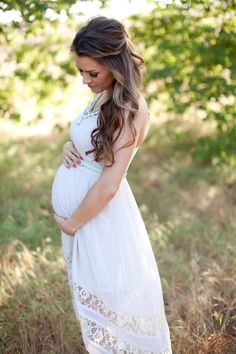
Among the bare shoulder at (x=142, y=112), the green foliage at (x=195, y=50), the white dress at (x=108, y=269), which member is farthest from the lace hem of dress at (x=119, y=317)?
the green foliage at (x=195, y=50)

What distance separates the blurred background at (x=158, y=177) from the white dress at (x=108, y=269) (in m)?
0.57

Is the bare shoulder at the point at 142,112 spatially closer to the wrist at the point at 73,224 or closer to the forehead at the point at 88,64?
the forehead at the point at 88,64

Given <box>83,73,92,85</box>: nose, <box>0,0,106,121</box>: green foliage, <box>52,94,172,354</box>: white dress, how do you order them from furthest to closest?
<box>0,0,106,121</box>: green foliage → <box>52,94,172,354</box>: white dress → <box>83,73,92,85</box>: nose

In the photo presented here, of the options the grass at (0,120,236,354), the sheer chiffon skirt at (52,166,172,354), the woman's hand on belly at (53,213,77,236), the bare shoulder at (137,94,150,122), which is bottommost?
the grass at (0,120,236,354)

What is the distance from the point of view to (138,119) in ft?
7.19

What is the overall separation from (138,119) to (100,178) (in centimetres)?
31

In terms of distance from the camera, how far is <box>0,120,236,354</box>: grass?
2.99m

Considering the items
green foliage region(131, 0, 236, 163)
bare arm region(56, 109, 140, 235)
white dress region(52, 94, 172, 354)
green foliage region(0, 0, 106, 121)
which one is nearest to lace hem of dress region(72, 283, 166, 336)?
white dress region(52, 94, 172, 354)

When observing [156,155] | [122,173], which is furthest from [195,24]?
[122,173]

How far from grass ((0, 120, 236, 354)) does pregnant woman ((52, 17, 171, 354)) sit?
0.57 metres

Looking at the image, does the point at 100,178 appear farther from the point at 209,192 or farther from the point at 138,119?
the point at 209,192

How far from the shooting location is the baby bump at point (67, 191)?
2.39 meters

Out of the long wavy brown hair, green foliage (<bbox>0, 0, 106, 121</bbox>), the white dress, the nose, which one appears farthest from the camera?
green foliage (<bbox>0, 0, 106, 121</bbox>)

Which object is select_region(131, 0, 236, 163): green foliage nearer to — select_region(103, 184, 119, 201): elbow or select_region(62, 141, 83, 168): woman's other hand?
select_region(62, 141, 83, 168): woman's other hand
